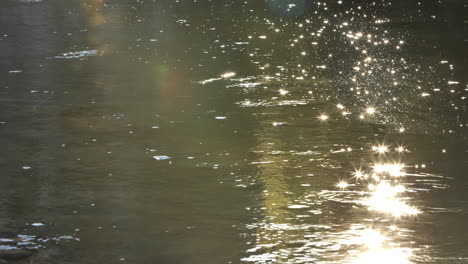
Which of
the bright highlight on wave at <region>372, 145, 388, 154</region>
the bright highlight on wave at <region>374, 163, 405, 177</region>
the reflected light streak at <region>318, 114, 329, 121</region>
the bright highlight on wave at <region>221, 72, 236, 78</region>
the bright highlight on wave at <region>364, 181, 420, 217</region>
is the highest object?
the bright highlight on wave at <region>221, 72, 236, 78</region>

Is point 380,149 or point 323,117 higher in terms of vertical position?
point 323,117

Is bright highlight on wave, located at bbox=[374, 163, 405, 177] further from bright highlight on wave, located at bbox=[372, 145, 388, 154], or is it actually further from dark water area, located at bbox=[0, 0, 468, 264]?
bright highlight on wave, located at bbox=[372, 145, 388, 154]

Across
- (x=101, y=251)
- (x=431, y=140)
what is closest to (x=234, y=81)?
(x=431, y=140)

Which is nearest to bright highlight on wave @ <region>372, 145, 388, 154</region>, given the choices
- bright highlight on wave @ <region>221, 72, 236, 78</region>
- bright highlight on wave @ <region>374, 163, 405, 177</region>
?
bright highlight on wave @ <region>374, 163, 405, 177</region>

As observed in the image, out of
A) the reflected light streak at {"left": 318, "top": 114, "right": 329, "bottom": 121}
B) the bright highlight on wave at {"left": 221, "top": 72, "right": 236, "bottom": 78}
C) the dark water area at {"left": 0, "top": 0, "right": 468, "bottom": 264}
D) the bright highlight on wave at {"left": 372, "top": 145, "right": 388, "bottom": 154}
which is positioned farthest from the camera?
the bright highlight on wave at {"left": 221, "top": 72, "right": 236, "bottom": 78}

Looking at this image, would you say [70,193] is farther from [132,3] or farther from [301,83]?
[132,3]

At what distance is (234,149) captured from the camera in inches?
299

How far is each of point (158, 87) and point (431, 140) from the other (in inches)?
164

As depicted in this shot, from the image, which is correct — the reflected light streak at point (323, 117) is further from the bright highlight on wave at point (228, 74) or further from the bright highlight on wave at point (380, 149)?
the bright highlight on wave at point (228, 74)

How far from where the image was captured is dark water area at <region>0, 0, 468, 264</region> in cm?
539

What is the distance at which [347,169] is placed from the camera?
22.7 feet

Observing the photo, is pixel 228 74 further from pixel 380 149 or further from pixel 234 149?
pixel 380 149

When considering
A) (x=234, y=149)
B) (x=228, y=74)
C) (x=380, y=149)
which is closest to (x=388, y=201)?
(x=380, y=149)

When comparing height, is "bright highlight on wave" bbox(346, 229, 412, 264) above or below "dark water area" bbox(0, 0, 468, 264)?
below
